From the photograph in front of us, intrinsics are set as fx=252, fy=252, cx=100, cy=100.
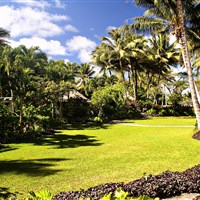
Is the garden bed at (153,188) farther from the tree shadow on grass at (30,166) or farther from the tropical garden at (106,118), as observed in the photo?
the tree shadow on grass at (30,166)

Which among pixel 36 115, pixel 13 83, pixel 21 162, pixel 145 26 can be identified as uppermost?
pixel 145 26

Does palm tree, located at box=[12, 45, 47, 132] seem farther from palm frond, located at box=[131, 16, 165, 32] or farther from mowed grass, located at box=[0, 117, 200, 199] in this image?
palm frond, located at box=[131, 16, 165, 32]

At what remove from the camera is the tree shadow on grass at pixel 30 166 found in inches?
331

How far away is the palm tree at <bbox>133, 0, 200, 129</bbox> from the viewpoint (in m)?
14.2

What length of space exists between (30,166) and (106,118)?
19340 millimetres

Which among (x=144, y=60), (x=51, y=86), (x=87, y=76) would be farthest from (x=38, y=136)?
(x=87, y=76)

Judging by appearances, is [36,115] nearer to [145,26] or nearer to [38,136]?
[38,136]

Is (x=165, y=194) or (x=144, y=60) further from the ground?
(x=144, y=60)

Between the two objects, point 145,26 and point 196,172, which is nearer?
point 196,172

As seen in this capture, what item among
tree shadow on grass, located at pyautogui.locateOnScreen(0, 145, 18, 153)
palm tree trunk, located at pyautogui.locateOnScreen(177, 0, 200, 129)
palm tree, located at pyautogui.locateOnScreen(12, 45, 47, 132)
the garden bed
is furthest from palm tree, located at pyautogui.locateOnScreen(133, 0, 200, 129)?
tree shadow on grass, located at pyautogui.locateOnScreen(0, 145, 18, 153)

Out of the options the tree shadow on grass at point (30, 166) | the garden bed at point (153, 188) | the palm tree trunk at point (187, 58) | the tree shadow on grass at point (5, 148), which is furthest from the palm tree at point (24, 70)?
the garden bed at point (153, 188)

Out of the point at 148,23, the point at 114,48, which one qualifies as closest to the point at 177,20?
the point at 148,23

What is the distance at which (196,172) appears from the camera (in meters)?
6.29

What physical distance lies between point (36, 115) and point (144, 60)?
23.1m
